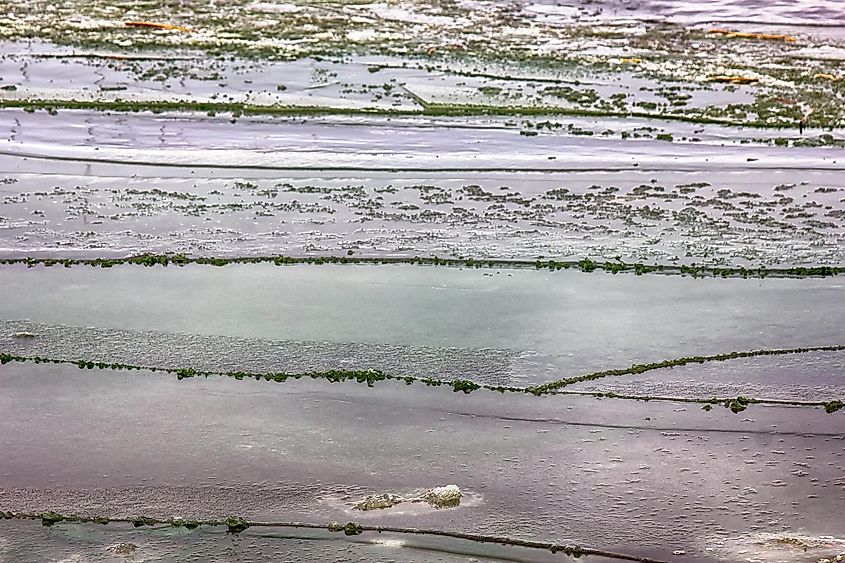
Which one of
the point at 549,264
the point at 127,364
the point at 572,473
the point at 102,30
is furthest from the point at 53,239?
the point at 102,30

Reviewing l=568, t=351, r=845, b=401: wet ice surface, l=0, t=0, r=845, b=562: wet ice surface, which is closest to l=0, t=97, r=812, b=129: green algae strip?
l=0, t=0, r=845, b=562: wet ice surface

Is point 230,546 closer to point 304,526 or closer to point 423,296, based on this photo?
point 304,526

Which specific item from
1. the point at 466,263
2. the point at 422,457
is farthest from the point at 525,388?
the point at 466,263

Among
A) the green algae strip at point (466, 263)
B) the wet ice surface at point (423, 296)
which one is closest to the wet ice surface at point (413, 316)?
the wet ice surface at point (423, 296)

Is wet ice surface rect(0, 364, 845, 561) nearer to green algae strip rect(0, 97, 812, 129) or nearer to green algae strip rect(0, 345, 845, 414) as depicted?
green algae strip rect(0, 345, 845, 414)

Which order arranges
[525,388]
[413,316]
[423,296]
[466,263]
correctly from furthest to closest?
1. [466,263]
2. [423,296]
3. [413,316]
4. [525,388]

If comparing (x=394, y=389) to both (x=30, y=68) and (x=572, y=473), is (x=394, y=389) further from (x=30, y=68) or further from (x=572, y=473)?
(x=30, y=68)
